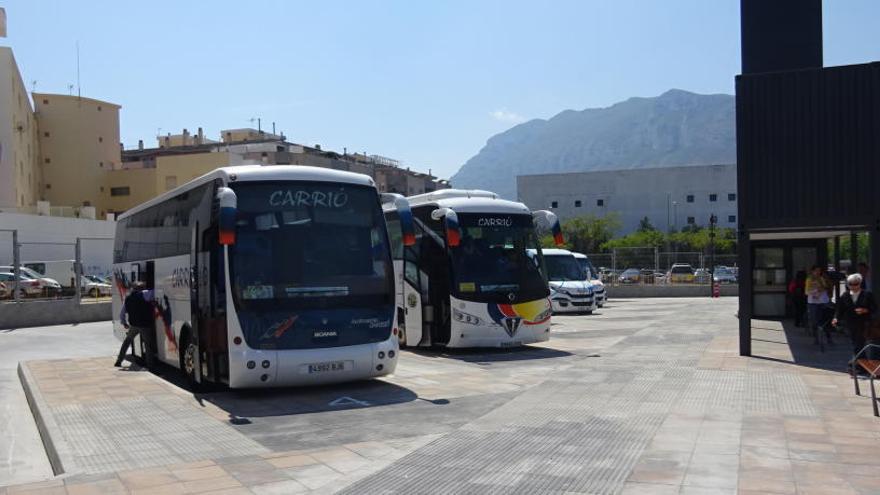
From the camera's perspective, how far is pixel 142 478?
7.31 metres

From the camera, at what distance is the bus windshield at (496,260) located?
659 inches

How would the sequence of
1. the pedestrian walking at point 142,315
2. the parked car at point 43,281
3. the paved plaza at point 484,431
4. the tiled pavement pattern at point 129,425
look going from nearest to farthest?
1. the paved plaza at point 484,431
2. the tiled pavement pattern at point 129,425
3. the pedestrian walking at point 142,315
4. the parked car at point 43,281

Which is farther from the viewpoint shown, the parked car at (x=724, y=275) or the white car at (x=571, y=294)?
the parked car at (x=724, y=275)

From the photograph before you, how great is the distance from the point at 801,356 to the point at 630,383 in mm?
4848

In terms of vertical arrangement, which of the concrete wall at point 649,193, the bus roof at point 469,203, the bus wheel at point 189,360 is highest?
the concrete wall at point 649,193

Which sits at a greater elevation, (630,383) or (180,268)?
(180,268)

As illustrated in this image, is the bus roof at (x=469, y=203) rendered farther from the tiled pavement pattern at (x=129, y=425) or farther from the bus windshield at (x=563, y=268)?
the bus windshield at (x=563, y=268)

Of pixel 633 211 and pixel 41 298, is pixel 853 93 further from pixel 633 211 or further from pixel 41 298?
pixel 633 211

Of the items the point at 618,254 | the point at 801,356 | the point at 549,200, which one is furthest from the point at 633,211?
the point at 801,356

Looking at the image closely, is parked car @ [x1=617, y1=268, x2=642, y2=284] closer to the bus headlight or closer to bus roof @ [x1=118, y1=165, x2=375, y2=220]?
the bus headlight

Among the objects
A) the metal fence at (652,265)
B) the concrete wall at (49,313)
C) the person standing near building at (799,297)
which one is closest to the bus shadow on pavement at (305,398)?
the person standing near building at (799,297)

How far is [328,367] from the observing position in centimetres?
1157

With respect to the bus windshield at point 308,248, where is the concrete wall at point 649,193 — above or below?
above

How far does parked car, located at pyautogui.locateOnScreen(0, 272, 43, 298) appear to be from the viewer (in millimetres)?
29669
